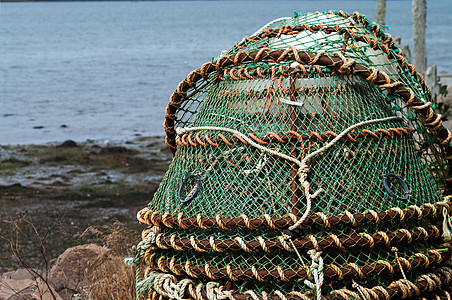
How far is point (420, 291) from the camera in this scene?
112 inches

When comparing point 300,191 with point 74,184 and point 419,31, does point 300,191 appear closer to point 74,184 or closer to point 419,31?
point 74,184

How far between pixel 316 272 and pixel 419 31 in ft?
46.3

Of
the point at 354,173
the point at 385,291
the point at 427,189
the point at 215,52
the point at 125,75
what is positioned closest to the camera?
the point at 385,291

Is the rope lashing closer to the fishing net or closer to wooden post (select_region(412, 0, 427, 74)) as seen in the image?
the fishing net

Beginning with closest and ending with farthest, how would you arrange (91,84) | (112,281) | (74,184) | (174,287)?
1. (174,287)
2. (112,281)
3. (74,184)
4. (91,84)

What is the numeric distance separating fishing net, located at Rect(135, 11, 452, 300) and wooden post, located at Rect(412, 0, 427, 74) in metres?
12.9

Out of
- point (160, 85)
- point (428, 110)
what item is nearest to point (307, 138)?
point (428, 110)

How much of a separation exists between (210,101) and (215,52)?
128 feet

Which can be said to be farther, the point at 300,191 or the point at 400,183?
the point at 400,183

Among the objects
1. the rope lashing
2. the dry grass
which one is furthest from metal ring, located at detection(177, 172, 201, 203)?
the dry grass

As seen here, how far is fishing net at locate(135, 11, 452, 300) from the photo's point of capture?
273 cm

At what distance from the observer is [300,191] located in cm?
284

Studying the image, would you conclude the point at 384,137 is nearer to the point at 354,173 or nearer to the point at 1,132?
the point at 354,173

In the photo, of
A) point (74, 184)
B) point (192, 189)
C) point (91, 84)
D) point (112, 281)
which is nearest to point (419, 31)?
point (74, 184)
